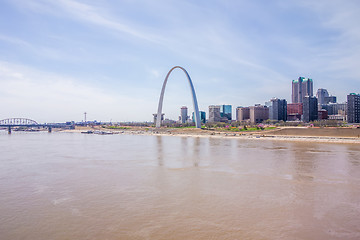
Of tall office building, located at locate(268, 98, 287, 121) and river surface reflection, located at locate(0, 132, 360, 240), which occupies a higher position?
tall office building, located at locate(268, 98, 287, 121)

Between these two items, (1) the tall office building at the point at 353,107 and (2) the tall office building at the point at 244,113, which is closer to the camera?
(1) the tall office building at the point at 353,107

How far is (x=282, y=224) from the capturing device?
8.76m

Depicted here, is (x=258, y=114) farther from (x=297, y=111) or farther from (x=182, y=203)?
(x=182, y=203)

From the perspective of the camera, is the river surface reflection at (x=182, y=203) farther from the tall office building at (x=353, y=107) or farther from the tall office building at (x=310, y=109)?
the tall office building at (x=310, y=109)

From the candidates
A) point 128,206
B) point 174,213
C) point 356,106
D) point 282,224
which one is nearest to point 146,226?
point 174,213

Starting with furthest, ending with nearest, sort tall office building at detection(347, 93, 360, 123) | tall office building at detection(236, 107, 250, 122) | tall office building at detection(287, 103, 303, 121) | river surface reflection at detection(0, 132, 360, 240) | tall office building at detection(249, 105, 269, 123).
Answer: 1. tall office building at detection(236, 107, 250, 122)
2. tall office building at detection(287, 103, 303, 121)
3. tall office building at detection(249, 105, 269, 123)
4. tall office building at detection(347, 93, 360, 123)
5. river surface reflection at detection(0, 132, 360, 240)

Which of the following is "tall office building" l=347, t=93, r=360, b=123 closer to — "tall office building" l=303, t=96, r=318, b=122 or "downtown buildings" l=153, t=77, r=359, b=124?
"downtown buildings" l=153, t=77, r=359, b=124

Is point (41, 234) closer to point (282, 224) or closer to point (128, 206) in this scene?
point (128, 206)

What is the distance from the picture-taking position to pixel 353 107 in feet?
293

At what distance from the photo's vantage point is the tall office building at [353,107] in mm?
89150

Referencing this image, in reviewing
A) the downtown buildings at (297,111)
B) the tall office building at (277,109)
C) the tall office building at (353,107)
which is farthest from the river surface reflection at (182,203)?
the tall office building at (277,109)

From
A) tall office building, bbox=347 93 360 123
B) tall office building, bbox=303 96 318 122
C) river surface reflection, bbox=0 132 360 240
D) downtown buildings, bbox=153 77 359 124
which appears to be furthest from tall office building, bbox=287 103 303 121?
river surface reflection, bbox=0 132 360 240

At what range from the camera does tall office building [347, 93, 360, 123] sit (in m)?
89.2

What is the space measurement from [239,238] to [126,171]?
1203 centimetres
